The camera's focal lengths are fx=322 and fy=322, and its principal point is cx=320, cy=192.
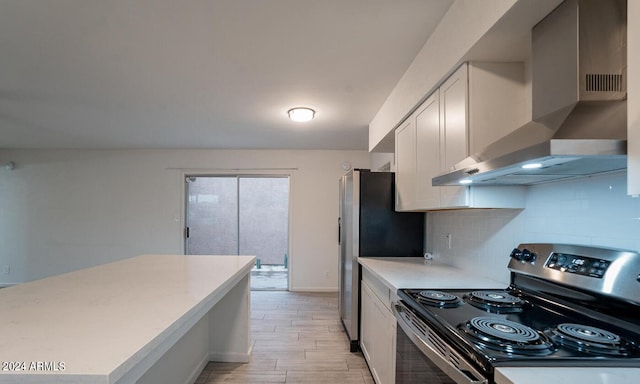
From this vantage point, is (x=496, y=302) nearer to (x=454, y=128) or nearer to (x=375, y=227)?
(x=454, y=128)

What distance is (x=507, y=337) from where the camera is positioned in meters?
1.05

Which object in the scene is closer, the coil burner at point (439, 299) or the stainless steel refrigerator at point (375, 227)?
the coil burner at point (439, 299)

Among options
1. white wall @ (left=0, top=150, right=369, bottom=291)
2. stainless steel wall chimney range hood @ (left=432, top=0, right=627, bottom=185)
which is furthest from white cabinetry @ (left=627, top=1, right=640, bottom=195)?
white wall @ (left=0, top=150, right=369, bottom=291)

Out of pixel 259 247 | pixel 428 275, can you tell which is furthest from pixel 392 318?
pixel 259 247

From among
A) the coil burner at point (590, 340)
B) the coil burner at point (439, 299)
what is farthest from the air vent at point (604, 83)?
the coil burner at point (439, 299)

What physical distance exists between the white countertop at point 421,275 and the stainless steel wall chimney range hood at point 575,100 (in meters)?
0.86

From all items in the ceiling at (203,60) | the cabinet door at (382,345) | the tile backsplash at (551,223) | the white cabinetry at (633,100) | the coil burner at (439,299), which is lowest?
the cabinet door at (382,345)

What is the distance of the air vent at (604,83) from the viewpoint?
1.04 m

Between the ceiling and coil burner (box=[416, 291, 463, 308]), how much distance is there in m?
1.52

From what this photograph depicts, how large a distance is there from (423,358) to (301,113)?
8.48 feet

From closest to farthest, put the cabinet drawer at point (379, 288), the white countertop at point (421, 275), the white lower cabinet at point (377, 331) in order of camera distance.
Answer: the white countertop at point (421, 275) < the white lower cabinet at point (377, 331) < the cabinet drawer at point (379, 288)

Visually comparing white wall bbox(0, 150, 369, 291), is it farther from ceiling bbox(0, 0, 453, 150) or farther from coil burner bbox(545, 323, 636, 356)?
coil burner bbox(545, 323, 636, 356)

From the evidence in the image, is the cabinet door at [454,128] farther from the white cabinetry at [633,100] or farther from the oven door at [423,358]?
the white cabinetry at [633,100]

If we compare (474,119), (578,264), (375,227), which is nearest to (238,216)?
(375,227)
